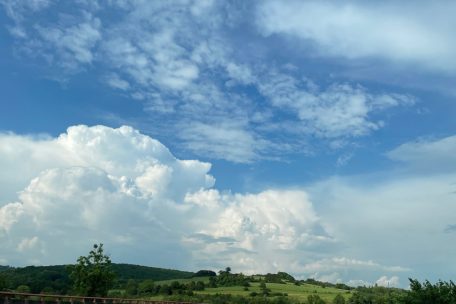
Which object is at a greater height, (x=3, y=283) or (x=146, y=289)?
(x=146, y=289)

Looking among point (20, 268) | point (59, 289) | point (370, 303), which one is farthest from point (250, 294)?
point (59, 289)

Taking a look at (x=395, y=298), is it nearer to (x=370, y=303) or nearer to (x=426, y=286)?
(x=426, y=286)

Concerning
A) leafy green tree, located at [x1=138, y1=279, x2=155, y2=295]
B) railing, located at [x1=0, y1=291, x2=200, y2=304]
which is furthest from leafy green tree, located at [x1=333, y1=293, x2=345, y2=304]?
railing, located at [x1=0, y1=291, x2=200, y2=304]

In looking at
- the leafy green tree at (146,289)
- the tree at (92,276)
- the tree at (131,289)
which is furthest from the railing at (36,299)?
the leafy green tree at (146,289)

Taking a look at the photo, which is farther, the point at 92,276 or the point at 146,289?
the point at 146,289

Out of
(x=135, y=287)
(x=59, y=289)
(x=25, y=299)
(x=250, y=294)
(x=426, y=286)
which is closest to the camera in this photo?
(x=25, y=299)

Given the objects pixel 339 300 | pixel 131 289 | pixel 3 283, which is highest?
pixel 131 289

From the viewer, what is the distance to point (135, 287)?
166750mm

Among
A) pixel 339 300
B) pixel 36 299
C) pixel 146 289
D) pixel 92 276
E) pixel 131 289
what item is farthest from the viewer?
pixel 339 300

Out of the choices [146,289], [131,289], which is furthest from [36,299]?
[146,289]

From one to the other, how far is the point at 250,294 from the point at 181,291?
28.0m

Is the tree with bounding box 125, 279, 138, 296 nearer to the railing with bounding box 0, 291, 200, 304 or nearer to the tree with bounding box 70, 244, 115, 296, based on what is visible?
the tree with bounding box 70, 244, 115, 296

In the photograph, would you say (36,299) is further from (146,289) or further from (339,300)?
(339,300)

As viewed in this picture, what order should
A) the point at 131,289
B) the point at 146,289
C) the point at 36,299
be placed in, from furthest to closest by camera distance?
the point at 146,289 < the point at 131,289 < the point at 36,299
